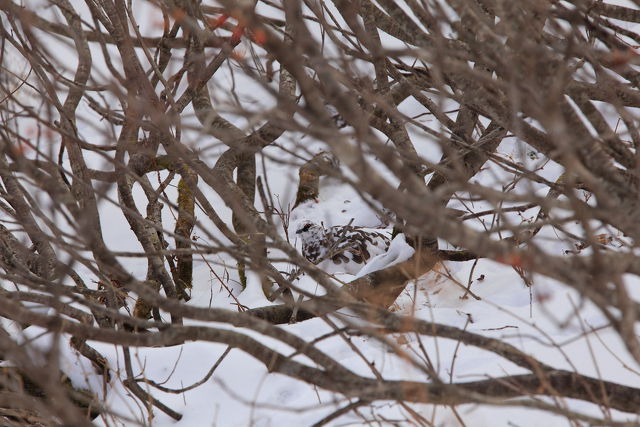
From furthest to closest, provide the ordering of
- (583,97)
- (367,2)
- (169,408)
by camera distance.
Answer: (169,408)
(367,2)
(583,97)

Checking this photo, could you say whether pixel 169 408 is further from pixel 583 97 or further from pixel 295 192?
pixel 295 192

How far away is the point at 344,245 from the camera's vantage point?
4484mm

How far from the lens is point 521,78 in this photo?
114 centimetres

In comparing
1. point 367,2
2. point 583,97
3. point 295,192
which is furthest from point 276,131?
point 295,192

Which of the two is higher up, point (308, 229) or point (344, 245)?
point (308, 229)

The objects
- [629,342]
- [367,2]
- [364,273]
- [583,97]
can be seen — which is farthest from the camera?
[364,273]

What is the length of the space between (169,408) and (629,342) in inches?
70.8

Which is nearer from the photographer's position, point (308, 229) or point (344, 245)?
point (344, 245)

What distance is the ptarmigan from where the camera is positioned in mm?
4391

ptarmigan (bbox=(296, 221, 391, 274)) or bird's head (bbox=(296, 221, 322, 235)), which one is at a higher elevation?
bird's head (bbox=(296, 221, 322, 235))

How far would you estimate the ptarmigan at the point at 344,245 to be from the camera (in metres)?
4.39

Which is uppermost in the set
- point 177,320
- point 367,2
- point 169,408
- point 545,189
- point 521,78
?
point 545,189

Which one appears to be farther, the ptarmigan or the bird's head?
the bird's head

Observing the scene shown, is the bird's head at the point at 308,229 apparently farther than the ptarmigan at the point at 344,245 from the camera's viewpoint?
Yes
